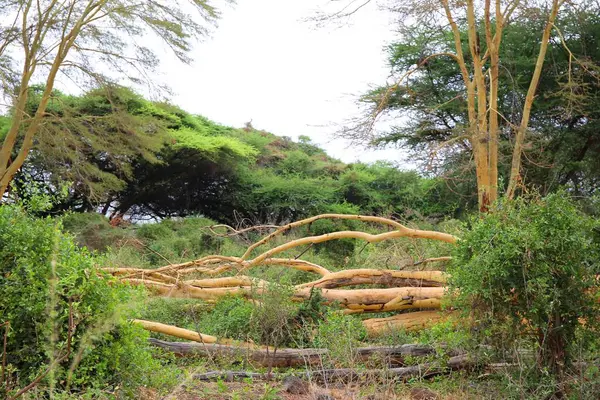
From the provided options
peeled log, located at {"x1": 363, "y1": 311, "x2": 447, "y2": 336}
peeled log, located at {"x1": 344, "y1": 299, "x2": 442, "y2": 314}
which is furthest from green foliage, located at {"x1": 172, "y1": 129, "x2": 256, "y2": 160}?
peeled log, located at {"x1": 363, "y1": 311, "x2": 447, "y2": 336}

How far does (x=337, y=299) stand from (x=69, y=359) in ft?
14.6

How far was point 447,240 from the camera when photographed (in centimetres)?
828

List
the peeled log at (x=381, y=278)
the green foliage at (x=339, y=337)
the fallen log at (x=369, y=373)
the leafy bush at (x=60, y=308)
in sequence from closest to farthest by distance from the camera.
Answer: the leafy bush at (x=60, y=308), the fallen log at (x=369, y=373), the green foliage at (x=339, y=337), the peeled log at (x=381, y=278)

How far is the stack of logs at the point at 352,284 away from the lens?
25.1 ft

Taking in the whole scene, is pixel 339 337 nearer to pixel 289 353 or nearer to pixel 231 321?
pixel 289 353

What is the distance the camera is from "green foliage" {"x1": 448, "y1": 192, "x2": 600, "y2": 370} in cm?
468

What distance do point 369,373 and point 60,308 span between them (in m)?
2.52

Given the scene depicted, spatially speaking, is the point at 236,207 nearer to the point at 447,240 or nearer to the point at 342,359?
the point at 447,240

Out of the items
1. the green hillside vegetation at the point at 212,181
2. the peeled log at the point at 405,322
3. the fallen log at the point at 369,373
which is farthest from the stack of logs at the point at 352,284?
the green hillside vegetation at the point at 212,181

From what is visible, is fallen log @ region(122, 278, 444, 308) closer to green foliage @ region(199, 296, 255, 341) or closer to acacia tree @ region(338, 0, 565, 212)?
green foliage @ region(199, 296, 255, 341)

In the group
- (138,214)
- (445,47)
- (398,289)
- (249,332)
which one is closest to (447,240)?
(398,289)

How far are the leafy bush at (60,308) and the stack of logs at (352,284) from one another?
9.67 feet

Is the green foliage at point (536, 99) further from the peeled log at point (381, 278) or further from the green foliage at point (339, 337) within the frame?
the green foliage at point (339, 337)

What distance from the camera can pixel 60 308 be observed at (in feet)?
12.4
